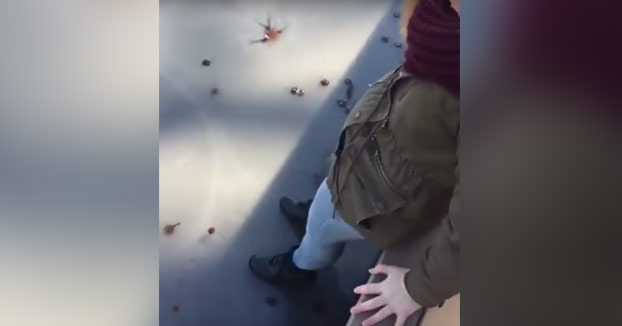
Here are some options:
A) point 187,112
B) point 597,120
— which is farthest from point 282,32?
point 597,120

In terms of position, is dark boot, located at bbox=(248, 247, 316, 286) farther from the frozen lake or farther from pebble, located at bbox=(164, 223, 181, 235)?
pebble, located at bbox=(164, 223, 181, 235)

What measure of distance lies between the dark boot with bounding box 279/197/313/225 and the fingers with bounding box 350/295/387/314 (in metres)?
0.14

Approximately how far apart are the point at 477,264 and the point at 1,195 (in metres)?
0.41

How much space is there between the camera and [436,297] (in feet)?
2.36

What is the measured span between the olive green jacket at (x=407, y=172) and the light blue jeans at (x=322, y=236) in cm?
4

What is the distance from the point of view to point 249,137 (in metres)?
0.88

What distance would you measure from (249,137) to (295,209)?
0.40 ft

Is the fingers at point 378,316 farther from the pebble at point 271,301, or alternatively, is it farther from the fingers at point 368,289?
the pebble at point 271,301

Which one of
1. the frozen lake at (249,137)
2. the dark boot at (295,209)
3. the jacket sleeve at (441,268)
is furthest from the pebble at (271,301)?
the jacket sleeve at (441,268)

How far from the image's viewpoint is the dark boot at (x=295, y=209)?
2.92 feet

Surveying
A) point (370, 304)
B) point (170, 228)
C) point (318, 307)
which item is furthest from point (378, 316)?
point (170, 228)

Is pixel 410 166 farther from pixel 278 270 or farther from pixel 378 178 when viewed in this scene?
pixel 278 270

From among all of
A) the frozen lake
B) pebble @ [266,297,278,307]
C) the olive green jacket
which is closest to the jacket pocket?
the olive green jacket

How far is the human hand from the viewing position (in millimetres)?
756
